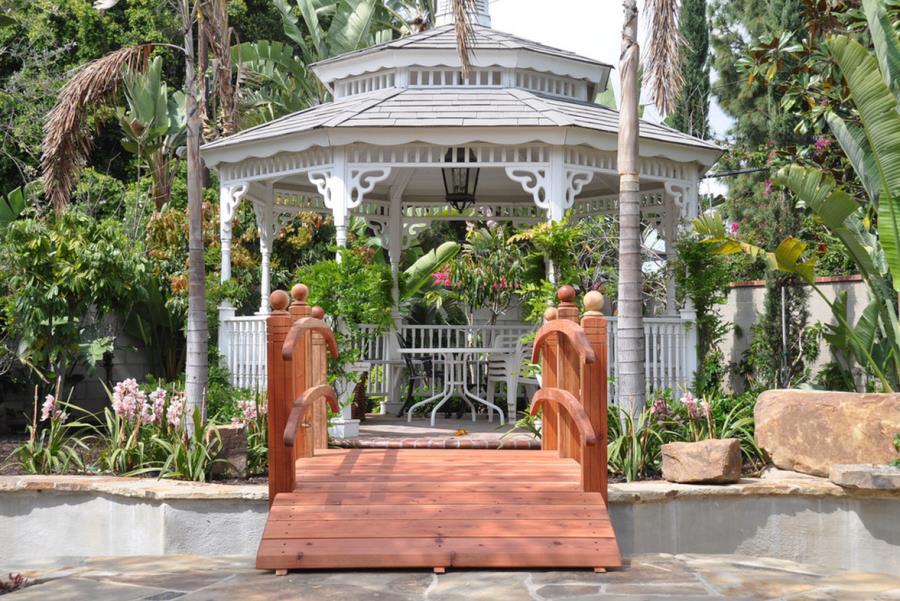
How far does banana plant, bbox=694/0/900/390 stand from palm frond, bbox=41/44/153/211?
5859 mm

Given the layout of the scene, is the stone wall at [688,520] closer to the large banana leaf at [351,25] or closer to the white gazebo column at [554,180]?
the white gazebo column at [554,180]

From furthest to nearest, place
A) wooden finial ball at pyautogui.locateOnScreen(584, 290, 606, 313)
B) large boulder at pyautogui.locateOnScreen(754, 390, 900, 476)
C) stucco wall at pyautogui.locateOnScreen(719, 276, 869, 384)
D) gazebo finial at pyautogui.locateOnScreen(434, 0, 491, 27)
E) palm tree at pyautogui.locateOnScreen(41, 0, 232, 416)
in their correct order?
1. gazebo finial at pyautogui.locateOnScreen(434, 0, 491, 27)
2. stucco wall at pyautogui.locateOnScreen(719, 276, 869, 384)
3. palm tree at pyautogui.locateOnScreen(41, 0, 232, 416)
4. large boulder at pyautogui.locateOnScreen(754, 390, 900, 476)
5. wooden finial ball at pyautogui.locateOnScreen(584, 290, 606, 313)

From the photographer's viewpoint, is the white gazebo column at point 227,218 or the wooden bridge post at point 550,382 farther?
the white gazebo column at point 227,218

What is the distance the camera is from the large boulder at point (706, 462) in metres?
7.49

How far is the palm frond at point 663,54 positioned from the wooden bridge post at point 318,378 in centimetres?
367

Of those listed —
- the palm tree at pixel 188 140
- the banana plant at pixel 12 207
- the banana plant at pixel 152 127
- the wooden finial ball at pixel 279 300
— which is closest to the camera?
the wooden finial ball at pixel 279 300

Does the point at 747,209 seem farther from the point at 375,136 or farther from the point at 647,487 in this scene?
the point at 647,487

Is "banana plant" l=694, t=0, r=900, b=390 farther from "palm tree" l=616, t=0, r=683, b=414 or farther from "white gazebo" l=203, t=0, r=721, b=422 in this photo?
"white gazebo" l=203, t=0, r=721, b=422

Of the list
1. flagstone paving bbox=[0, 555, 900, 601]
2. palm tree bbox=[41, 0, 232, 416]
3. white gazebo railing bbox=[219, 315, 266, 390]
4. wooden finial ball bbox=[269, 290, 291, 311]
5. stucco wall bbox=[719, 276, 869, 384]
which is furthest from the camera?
stucco wall bbox=[719, 276, 869, 384]

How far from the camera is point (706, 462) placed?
24.7 feet

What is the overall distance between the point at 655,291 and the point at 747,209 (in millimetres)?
11188

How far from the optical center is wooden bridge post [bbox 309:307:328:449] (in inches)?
324

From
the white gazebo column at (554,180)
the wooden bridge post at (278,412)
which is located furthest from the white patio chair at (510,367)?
the wooden bridge post at (278,412)

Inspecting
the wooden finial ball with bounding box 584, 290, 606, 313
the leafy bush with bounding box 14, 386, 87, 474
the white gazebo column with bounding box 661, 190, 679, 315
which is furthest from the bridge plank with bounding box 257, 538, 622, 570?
the white gazebo column with bounding box 661, 190, 679, 315
